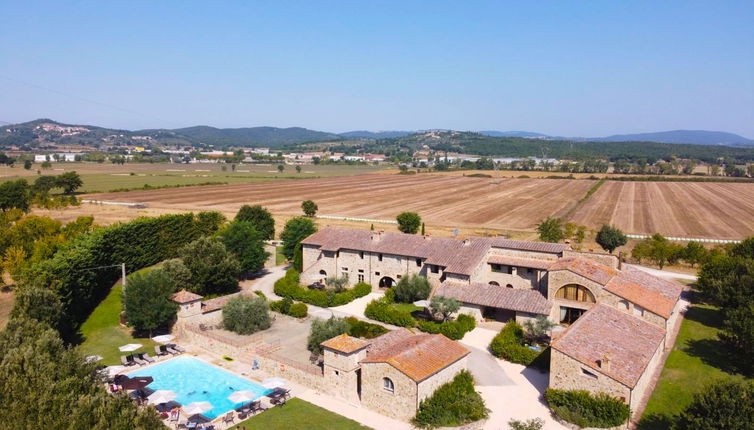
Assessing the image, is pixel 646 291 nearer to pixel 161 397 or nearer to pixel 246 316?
pixel 246 316

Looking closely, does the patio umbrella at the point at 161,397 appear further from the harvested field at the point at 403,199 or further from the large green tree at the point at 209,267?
the harvested field at the point at 403,199

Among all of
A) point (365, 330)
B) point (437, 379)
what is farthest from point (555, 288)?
point (437, 379)

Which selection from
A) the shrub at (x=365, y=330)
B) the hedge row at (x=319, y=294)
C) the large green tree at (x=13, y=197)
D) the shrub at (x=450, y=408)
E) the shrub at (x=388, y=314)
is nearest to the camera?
the shrub at (x=450, y=408)

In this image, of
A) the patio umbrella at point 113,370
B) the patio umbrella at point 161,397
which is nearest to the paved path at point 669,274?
the patio umbrella at point 161,397

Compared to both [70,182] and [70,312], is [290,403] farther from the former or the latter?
[70,182]

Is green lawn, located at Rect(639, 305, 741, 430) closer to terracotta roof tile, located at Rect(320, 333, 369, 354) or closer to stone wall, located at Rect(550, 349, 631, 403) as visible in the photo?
stone wall, located at Rect(550, 349, 631, 403)

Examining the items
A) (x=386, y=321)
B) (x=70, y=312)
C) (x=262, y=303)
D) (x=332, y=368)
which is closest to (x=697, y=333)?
(x=386, y=321)

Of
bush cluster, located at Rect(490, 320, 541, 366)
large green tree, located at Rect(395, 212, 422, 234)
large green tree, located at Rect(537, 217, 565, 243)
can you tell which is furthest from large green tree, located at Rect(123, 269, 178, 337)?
large green tree, located at Rect(537, 217, 565, 243)
